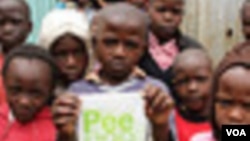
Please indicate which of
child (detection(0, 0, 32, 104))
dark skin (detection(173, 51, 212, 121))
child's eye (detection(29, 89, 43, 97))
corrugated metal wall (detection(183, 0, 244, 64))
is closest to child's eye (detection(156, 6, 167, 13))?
dark skin (detection(173, 51, 212, 121))

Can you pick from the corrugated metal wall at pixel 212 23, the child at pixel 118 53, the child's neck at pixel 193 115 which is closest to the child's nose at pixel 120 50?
the child at pixel 118 53

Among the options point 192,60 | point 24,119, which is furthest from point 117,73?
point 192,60

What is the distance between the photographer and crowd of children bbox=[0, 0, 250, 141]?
10.9 ft

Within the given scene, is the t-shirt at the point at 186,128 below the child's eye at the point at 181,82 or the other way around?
below

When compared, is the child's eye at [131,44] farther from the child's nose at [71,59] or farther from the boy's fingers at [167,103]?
the boy's fingers at [167,103]

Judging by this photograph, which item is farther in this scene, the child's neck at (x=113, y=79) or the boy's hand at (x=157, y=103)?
the child's neck at (x=113, y=79)

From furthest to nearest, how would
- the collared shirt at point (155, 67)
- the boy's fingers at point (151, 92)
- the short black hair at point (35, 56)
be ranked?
1. the collared shirt at point (155, 67)
2. the short black hair at point (35, 56)
3. the boy's fingers at point (151, 92)

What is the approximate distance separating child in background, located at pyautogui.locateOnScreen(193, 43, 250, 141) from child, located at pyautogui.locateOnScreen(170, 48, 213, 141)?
71cm

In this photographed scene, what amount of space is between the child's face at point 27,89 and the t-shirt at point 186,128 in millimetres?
730

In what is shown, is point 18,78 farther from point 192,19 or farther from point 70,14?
point 192,19

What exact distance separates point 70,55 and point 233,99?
53.0 inches

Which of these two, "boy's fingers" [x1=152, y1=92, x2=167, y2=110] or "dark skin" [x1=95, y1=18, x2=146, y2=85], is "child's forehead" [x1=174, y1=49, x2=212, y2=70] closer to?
"dark skin" [x1=95, y1=18, x2=146, y2=85]

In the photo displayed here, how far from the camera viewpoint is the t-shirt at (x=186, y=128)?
413 centimetres

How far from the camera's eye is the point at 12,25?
15.8 ft
